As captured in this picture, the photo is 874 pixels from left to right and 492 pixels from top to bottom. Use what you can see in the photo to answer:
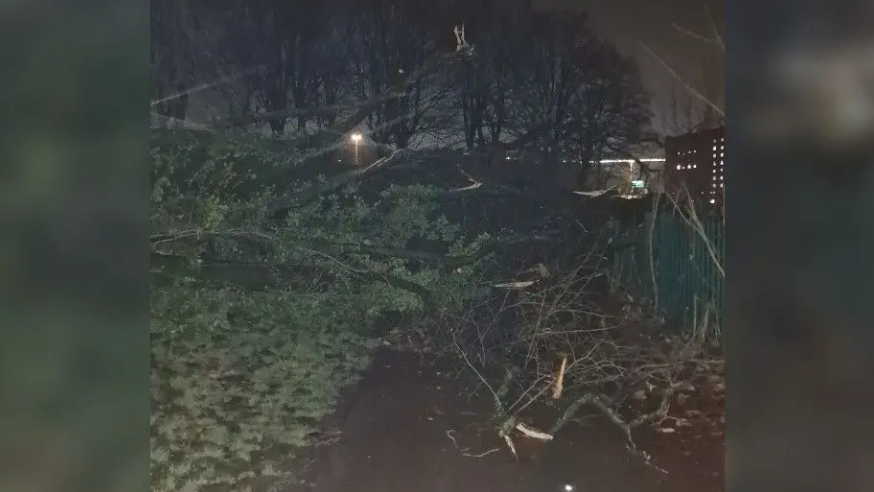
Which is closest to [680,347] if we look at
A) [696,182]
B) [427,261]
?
[696,182]

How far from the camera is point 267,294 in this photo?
6.64ft

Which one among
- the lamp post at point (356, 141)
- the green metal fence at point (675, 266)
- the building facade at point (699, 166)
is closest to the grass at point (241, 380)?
the lamp post at point (356, 141)

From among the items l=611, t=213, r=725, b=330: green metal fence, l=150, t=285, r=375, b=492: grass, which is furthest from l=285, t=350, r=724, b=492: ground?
l=611, t=213, r=725, b=330: green metal fence

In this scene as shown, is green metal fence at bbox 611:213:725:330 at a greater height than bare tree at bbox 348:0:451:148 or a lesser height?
lesser

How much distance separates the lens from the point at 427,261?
203 cm

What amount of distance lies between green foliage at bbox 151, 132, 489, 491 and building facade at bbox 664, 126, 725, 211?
0.60 m

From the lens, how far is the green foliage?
2002mm

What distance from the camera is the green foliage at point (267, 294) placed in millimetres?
2002

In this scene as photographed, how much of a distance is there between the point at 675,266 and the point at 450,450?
2.82 ft

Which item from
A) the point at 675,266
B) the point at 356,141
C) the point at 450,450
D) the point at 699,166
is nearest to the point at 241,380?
the point at 450,450

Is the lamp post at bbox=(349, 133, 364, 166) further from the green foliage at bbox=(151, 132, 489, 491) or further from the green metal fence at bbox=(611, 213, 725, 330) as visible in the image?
the green metal fence at bbox=(611, 213, 725, 330)

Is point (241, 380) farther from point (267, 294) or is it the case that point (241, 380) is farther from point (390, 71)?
point (390, 71)
